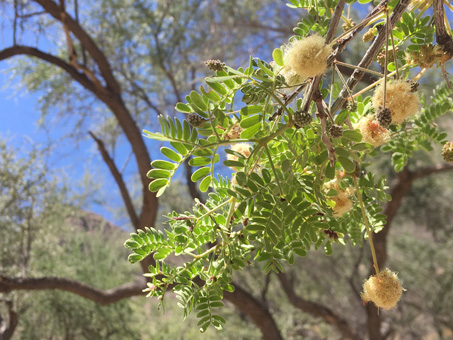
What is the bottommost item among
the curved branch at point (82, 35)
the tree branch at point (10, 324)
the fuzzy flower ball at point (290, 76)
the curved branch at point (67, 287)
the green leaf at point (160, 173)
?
the green leaf at point (160, 173)

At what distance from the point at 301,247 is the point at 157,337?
5072 mm

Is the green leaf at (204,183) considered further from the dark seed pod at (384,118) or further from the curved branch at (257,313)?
the curved branch at (257,313)

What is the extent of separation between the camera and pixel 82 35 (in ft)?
10.3

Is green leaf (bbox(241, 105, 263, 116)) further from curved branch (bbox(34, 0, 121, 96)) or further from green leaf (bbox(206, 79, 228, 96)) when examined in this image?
curved branch (bbox(34, 0, 121, 96))

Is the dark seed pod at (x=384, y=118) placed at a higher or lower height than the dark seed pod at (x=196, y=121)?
lower

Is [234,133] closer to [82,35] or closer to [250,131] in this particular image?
[250,131]

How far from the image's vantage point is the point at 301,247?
2.20ft

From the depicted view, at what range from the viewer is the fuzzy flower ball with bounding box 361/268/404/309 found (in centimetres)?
60

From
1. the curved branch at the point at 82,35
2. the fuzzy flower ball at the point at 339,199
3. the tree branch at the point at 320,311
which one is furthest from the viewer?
the tree branch at the point at 320,311

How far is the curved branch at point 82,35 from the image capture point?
119 inches

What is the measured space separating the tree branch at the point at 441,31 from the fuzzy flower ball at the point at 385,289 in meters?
0.34

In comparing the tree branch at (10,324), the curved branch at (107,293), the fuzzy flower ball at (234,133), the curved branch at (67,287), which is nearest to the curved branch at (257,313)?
the curved branch at (107,293)

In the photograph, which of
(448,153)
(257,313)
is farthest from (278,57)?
(257,313)

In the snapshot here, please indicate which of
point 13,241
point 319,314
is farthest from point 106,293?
point 13,241
